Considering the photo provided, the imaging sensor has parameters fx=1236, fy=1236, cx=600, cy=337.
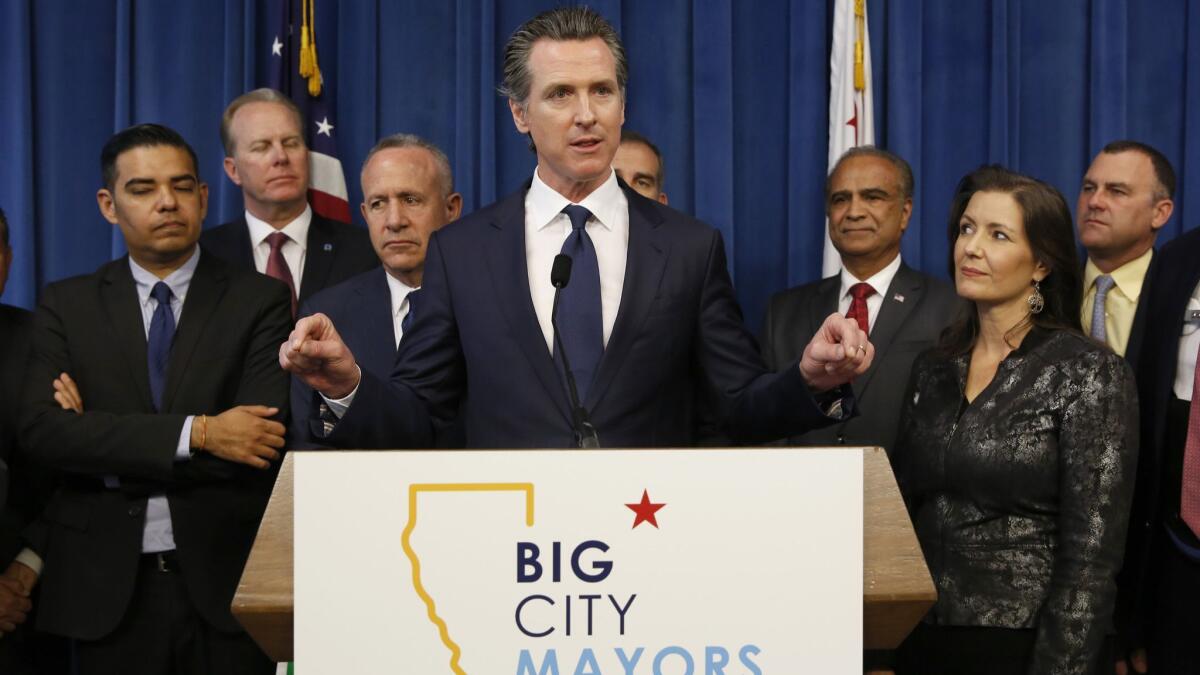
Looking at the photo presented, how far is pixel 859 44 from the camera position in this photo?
4250 millimetres

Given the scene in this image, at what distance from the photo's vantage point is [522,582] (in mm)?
1518

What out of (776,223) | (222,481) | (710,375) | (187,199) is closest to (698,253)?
(710,375)

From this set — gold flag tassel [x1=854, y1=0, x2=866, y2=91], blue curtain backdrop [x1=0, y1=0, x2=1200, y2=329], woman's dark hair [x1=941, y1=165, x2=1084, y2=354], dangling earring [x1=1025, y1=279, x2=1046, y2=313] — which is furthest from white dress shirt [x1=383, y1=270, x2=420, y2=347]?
gold flag tassel [x1=854, y1=0, x2=866, y2=91]

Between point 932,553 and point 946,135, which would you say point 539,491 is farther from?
point 946,135

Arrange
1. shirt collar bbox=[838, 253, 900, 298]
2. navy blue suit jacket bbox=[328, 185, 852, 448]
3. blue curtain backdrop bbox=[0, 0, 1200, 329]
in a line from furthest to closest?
blue curtain backdrop bbox=[0, 0, 1200, 329], shirt collar bbox=[838, 253, 900, 298], navy blue suit jacket bbox=[328, 185, 852, 448]

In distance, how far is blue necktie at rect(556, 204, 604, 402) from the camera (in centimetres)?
215

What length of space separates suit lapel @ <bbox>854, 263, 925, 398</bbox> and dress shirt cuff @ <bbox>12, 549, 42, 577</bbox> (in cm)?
223

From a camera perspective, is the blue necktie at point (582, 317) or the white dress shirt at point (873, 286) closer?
the blue necktie at point (582, 317)

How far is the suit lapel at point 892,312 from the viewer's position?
3389 millimetres

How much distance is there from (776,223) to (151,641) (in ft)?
8.34

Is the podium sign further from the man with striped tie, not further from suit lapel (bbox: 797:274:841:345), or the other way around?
suit lapel (bbox: 797:274:841:345)

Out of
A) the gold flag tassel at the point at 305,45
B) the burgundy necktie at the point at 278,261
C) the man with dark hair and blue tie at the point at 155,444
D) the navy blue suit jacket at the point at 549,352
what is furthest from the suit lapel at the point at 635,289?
the gold flag tassel at the point at 305,45

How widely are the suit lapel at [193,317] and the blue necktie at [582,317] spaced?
1.36 meters

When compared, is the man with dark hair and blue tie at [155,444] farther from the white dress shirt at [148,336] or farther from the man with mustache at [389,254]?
the man with mustache at [389,254]
